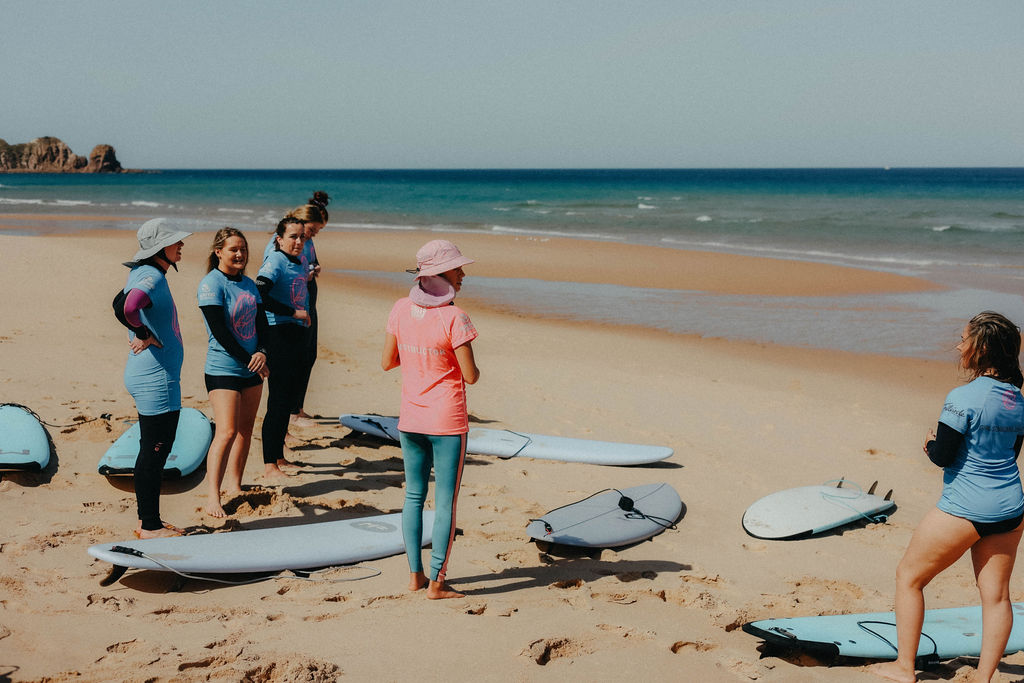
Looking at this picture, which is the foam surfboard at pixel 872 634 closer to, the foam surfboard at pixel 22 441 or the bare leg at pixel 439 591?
the bare leg at pixel 439 591

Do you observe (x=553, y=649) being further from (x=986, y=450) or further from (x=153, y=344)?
(x=153, y=344)

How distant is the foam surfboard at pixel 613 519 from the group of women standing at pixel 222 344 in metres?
1.73

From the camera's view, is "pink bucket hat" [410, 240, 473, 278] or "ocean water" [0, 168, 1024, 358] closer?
"pink bucket hat" [410, 240, 473, 278]

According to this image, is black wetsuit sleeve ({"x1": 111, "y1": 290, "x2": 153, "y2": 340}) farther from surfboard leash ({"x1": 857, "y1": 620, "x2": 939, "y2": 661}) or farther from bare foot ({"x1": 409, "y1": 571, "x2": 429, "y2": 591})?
surfboard leash ({"x1": 857, "y1": 620, "x2": 939, "y2": 661})

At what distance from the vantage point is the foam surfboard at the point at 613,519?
4.23 m

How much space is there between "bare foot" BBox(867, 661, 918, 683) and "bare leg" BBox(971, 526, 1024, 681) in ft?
0.76

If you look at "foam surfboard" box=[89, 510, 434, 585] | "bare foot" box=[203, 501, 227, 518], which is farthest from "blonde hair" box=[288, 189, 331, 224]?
"foam surfboard" box=[89, 510, 434, 585]

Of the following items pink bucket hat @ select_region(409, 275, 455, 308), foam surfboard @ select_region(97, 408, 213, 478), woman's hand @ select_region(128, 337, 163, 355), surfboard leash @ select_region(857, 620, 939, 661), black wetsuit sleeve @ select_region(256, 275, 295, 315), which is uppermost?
pink bucket hat @ select_region(409, 275, 455, 308)

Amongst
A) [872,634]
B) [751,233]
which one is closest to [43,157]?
[751,233]

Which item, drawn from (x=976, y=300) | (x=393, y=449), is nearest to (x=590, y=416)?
(x=393, y=449)

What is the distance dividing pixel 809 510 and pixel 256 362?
3367 millimetres

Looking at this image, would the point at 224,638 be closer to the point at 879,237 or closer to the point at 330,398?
the point at 330,398

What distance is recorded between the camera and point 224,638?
304 centimetres

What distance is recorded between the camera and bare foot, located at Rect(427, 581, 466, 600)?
3.46 m
